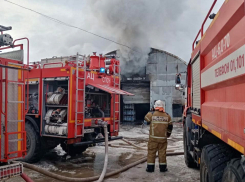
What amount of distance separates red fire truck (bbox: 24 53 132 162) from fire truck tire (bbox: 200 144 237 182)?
396 cm

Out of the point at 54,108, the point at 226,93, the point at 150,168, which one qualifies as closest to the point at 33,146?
the point at 54,108

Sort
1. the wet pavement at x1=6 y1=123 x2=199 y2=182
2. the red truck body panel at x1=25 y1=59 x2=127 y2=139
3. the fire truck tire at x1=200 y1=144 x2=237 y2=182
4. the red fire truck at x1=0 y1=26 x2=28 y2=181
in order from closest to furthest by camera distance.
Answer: the fire truck tire at x1=200 y1=144 x2=237 y2=182 → the red fire truck at x1=0 y1=26 x2=28 y2=181 → the wet pavement at x1=6 y1=123 x2=199 y2=182 → the red truck body panel at x1=25 y1=59 x2=127 y2=139

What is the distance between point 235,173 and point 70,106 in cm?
497

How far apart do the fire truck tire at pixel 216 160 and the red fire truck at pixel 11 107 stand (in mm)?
2399

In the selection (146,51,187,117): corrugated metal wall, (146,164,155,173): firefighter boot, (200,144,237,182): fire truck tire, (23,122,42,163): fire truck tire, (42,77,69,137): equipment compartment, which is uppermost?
(146,51,187,117): corrugated metal wall

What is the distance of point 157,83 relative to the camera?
1909cm

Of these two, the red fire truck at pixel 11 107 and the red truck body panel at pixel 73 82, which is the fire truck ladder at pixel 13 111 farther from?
the red truck body panel at pixel 73 82

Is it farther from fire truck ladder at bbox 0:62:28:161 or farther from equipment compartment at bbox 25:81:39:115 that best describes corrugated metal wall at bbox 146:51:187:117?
fire truck ladder at bbox 0:62:28:161

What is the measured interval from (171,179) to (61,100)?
3.39 m

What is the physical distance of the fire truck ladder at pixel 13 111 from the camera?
146 inches

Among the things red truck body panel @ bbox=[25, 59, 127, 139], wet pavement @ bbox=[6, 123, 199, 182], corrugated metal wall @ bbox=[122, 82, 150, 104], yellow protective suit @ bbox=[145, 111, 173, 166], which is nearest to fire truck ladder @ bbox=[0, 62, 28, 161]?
wet pavement @ bbox=[6, 123, 199, 182]

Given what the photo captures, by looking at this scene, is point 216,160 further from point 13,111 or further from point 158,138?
point 158,138

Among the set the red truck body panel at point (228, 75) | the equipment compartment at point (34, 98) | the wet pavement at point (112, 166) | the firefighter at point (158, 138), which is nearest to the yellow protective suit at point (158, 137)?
the firefighter at point (158, 138)

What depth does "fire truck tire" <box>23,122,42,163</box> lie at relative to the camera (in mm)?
7125
